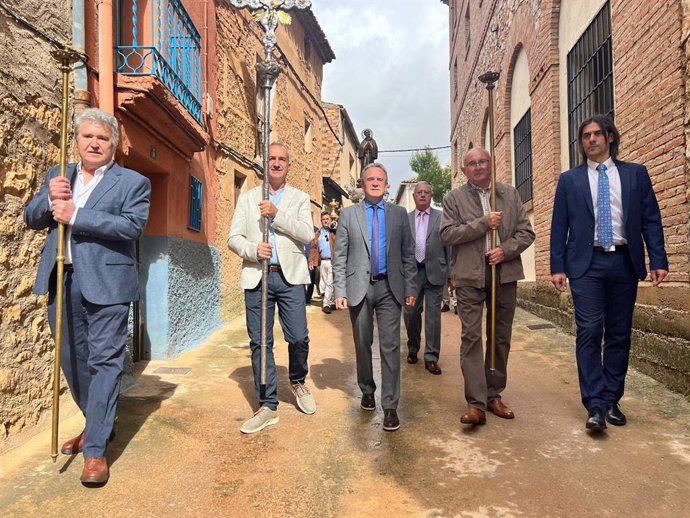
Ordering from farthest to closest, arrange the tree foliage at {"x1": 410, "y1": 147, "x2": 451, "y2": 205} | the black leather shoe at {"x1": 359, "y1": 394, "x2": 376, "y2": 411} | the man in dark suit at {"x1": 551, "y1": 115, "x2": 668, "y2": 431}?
the tree foliage at {"x1": 410, "y1": 147, "x2": 451, "y2": 205} → the black leather shoe at {"x1": 359, "y1": 394, "x2": 376, "y2": 411} → the man in dark suit at {"x1": 551, "y1": 115, "x2": 668, "y2": 431}

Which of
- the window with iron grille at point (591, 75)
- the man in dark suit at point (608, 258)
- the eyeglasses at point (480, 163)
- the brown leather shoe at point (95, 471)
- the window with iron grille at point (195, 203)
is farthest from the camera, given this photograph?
the window with iron grille at point (195, 203)

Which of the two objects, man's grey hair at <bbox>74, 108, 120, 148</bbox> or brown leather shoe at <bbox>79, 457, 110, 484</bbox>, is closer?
brown leather shoe at <bbox>79, 457, 110, 484</bbox>

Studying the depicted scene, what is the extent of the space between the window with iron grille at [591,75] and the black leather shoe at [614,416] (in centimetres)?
301

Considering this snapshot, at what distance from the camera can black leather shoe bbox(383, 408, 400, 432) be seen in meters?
3.46

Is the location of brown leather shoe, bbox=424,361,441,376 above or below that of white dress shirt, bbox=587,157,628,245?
below

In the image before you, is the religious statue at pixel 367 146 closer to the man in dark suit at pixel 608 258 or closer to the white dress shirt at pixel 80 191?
the man in dark suit at pixel 608 258

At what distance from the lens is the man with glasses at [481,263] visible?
3.58m

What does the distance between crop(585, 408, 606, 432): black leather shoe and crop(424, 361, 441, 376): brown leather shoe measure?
1862mm

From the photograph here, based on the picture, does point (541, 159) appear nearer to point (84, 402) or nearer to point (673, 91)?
point (673, 91)

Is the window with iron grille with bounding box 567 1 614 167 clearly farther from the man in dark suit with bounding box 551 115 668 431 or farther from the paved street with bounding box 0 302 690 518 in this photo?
the paved street with bounding box 0 302 690 518

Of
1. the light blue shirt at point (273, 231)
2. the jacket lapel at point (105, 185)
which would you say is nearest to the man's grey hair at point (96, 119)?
the jacket lapel at point (105, 185)

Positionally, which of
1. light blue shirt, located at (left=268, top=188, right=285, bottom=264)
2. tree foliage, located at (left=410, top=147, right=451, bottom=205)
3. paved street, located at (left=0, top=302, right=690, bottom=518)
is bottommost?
paved street, located at (left=0, top=302, right=690, bottom=518)

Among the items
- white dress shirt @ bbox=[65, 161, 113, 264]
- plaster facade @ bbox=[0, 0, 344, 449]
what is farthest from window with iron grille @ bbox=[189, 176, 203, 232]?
white dress shirt @ bbox=[65, 161, 113, 264]

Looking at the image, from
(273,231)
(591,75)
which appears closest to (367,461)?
(273,231)
